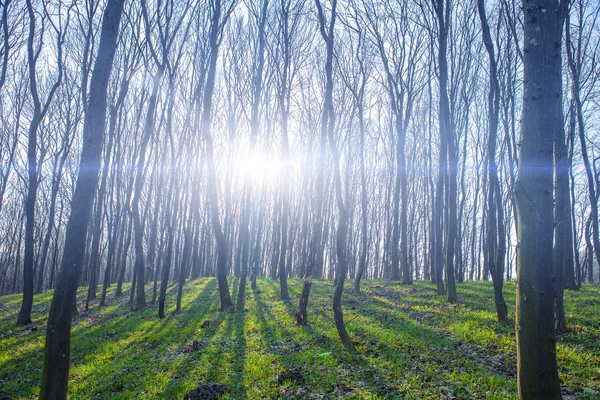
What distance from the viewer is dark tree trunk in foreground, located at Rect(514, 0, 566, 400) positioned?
296 cm

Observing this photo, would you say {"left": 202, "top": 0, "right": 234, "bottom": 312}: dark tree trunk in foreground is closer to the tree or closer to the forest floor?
the forest floor

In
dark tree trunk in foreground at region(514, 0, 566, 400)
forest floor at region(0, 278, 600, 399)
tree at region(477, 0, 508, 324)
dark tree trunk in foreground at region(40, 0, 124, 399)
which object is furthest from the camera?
tree at region(477, 0, 508, 324)

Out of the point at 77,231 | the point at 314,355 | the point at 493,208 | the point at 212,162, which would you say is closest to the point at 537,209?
the point at 314,355

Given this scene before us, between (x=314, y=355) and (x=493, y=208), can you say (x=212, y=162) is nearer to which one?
(x=314, y=355)

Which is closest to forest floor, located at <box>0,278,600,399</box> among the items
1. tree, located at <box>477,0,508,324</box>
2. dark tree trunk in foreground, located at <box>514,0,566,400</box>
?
tree, located at <box>477,0,508,324</box>

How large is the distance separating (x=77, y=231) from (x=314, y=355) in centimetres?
465

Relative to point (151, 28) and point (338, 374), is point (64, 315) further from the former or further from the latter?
point (151, 28)

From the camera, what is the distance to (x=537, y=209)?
10.2 ft

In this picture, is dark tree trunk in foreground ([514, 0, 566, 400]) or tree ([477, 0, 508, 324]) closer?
dark tree trunk in foreground ([514, 0, 566, 400])

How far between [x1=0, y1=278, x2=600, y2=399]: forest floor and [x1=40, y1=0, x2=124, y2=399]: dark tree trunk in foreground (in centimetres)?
171

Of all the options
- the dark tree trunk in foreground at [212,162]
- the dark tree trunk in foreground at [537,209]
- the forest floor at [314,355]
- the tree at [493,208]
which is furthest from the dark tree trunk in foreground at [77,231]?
Answer: the tree at [493,208]

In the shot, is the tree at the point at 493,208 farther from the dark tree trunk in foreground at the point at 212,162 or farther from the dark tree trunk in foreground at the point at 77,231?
the dark tree trunk in foreground at the point at 212,162

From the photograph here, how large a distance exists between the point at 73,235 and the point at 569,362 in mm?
7655

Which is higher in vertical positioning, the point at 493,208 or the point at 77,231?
the point at 493,208
